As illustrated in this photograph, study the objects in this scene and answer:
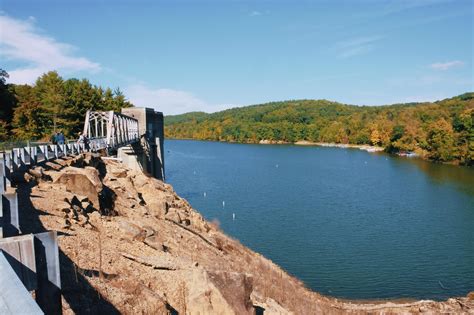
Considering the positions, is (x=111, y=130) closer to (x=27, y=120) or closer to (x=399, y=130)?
(x=27, y=120)

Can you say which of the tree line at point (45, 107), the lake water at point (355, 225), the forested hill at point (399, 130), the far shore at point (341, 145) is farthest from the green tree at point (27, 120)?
the far shore at point (341, 145)

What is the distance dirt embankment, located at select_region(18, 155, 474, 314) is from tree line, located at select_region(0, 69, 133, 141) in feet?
98.1

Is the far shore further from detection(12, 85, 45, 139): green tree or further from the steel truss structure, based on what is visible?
the steel truss structure

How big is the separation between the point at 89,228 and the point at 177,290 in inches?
148

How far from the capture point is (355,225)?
37312mm

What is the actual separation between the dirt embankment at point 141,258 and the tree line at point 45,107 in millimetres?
29914

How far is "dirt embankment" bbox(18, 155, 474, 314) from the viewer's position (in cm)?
887

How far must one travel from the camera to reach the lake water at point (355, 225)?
26.2 metres

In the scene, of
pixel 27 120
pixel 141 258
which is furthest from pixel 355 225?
pixel 27 120

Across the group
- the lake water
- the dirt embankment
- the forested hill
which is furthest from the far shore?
the dirt embankment

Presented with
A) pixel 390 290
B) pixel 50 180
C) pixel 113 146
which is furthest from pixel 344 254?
pixel 50 180

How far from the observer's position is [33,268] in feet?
12.6

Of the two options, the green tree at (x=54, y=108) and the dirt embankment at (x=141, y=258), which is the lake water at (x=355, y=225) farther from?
the green tree at (x=54, y=108)

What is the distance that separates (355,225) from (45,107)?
1503 inches
